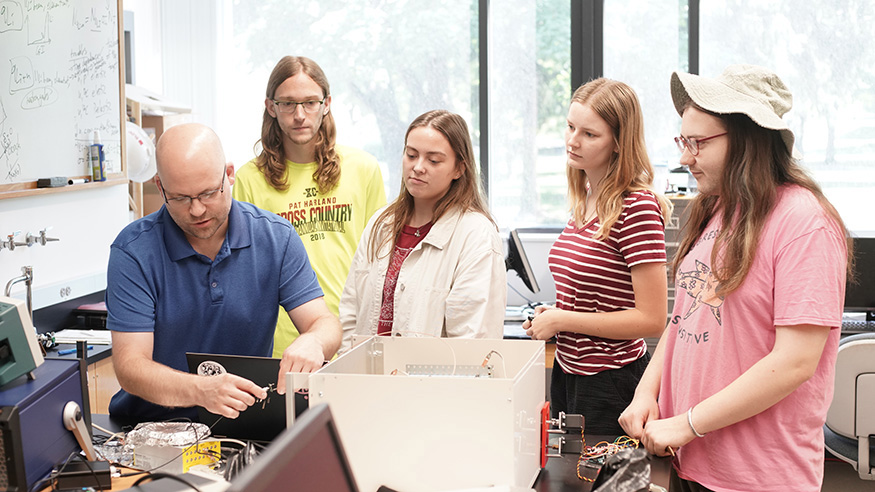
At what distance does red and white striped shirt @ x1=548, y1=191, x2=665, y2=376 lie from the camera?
1.84m

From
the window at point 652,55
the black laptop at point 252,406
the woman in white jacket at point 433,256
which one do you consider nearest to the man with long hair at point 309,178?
the woman in white jacket at point 433,256

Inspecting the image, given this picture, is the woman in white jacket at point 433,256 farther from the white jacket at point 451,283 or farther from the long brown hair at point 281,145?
the long brown hair at point 281,145

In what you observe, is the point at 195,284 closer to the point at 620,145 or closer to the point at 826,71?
the point at 620,145

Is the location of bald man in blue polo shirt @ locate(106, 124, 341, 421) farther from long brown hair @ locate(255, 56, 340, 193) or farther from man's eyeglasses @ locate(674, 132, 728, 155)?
man's eyeglasses @ locate(674, 132, 728, 155)

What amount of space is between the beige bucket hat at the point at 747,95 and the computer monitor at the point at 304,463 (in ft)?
3.02

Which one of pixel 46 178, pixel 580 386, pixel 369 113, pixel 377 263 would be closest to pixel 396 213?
pixel 377 263

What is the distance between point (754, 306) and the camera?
1.34m

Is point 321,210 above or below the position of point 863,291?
above

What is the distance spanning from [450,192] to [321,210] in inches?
22.5

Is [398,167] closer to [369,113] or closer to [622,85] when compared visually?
[369,113]

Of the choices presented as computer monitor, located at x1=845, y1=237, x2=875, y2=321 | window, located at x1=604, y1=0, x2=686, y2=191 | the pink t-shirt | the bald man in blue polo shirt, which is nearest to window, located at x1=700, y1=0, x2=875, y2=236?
window, located at x1=604, y1=0, x2=686, y2=191

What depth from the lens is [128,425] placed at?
1707mm

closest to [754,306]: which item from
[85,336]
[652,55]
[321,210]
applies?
[321,210]

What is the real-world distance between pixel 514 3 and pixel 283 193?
8.85 feet
